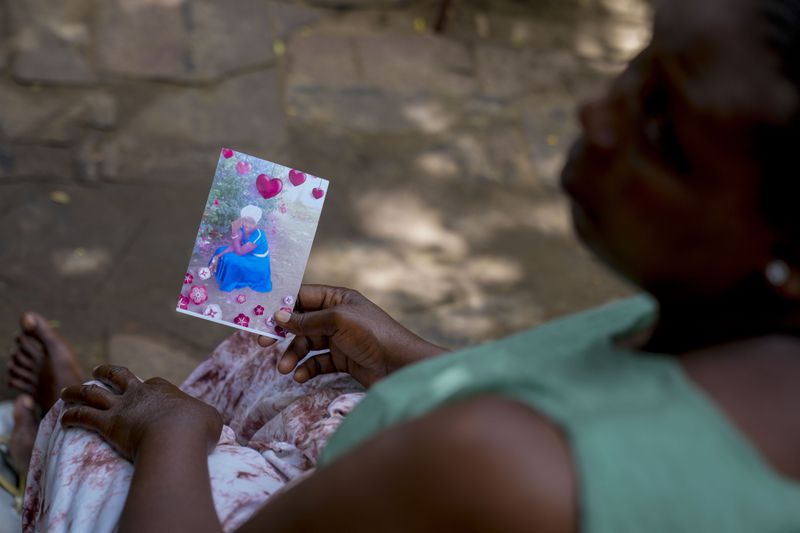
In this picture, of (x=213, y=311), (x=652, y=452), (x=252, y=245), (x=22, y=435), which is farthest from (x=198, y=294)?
(x=652, y=452)

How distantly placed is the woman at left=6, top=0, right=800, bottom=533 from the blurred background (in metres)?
1.80

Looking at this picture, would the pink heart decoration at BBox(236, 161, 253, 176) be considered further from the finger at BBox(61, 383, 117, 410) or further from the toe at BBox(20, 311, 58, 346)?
the toe at BBox(20, 311, 58, 346)

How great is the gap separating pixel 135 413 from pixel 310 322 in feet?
1.24

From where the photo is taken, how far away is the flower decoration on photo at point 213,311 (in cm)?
187

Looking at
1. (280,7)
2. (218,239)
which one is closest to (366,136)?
(280,7)

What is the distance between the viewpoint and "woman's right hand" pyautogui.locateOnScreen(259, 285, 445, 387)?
70.2 inches

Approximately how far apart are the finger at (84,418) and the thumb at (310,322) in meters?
0.39

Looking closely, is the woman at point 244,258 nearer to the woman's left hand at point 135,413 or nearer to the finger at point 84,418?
the woman's left hand at point 135,413

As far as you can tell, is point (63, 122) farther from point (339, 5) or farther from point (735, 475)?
point (735, 475)

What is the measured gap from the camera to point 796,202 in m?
0.97

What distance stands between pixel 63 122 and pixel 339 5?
140 cm

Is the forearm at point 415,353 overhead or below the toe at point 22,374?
overhead

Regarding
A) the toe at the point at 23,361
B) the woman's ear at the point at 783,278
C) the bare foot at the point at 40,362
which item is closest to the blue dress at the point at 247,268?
the bare foot at the point at 40,362

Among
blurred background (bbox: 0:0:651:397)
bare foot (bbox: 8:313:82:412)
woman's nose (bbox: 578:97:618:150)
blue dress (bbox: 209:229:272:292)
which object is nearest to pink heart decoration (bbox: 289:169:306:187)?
blue dress (bbox: 209:229:272:292)
